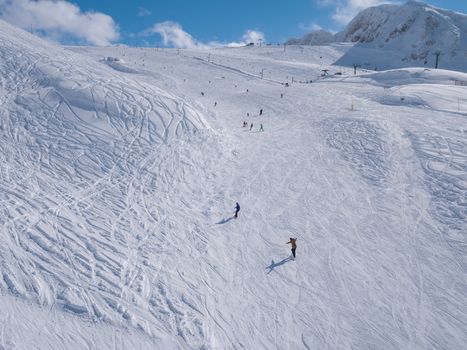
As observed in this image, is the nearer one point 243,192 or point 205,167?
point 243,192

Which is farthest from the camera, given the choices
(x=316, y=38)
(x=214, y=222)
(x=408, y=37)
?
(x=316, y=38)

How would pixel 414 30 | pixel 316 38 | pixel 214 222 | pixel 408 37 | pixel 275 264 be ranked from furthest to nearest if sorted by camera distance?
pixel 316 38 < pixel 414 30 < pixel 408 37 < pixel 214 222 < pixel 275 264

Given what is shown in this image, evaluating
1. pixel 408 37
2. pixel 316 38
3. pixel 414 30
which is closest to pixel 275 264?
pixel 408 37

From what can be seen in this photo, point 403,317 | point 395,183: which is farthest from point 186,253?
point 395,183

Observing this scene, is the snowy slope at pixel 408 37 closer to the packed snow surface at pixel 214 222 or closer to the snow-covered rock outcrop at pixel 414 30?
the snow-covered rock outcrop at pixel 414 30

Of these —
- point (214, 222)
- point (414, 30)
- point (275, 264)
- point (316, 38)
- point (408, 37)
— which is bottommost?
point (275, 264)

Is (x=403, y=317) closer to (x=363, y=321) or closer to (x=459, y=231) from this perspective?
(x=363, y=321)

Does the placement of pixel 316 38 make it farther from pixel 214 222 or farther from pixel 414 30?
pixel 214 222

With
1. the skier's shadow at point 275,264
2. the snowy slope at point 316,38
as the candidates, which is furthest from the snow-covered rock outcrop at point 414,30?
the skier's shadow at point 275,264

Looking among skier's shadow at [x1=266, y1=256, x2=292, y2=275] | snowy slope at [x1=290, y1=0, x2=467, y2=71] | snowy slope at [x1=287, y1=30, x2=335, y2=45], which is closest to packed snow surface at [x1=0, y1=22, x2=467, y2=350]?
skier's shadow at [x1=266, y1=256, x2=292, y2=275]

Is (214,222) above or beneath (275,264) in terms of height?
above
